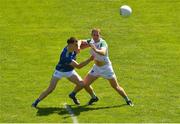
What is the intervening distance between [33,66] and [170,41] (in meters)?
6.94

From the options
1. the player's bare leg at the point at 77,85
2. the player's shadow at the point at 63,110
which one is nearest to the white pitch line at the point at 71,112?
the player's shadow at the point at 63,110

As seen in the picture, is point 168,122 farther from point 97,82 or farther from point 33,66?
point 33,66

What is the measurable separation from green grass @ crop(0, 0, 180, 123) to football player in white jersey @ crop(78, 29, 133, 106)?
0.53 meters

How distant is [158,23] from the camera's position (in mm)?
31375

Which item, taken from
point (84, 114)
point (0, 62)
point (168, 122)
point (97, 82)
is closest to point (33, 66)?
point (0, 62)

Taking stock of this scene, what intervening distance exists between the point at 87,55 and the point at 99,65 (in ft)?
20.8

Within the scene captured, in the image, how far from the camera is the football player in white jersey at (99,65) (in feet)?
66.4

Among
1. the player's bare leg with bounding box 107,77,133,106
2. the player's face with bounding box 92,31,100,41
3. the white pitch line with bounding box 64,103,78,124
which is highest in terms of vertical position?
the player's face with bounding box 92,31,100,41

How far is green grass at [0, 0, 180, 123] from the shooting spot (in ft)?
68.0

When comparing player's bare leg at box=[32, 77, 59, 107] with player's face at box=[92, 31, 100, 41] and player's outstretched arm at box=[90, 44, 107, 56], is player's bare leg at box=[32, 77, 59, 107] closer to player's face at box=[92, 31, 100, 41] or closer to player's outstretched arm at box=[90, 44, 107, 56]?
player's outstretched arm at box=[90, 44, 107, 56]

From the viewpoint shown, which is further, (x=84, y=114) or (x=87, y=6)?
(x=87, y=6)

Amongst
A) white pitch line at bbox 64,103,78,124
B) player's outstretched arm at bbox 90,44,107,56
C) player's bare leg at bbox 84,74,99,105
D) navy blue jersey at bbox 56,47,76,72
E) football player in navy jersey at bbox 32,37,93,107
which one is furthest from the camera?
player's bare leg at bbox 84,74,99,105

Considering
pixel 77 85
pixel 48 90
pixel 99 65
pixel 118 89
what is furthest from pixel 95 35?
pixel 48 90

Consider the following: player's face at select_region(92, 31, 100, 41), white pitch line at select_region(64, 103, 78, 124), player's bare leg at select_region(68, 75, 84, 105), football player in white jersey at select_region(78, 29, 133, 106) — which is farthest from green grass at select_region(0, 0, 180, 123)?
player's face at select_region(92, 31, 100, 41)
